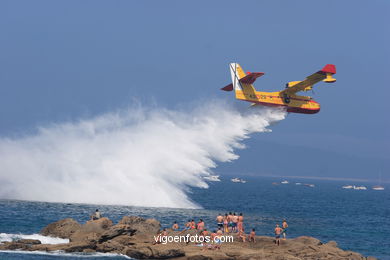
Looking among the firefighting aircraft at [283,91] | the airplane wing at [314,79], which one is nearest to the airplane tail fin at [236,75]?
the firefighting aircraft at [283,91]

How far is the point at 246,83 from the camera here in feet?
176

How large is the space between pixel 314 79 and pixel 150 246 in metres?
27.0

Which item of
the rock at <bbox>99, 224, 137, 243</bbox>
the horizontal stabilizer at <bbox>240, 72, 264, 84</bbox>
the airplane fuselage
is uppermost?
the horizontal stabilizer at <bbox>240, 72, 264, 84</bbox>

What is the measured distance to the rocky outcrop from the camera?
33281 mm

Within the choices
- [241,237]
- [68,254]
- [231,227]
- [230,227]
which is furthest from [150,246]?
[230,227]

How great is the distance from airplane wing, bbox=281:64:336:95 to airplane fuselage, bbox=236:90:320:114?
0.65 meters

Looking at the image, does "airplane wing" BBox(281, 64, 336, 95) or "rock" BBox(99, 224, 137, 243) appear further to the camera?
"airplane wing" BBox(281, 64, 336, 95)

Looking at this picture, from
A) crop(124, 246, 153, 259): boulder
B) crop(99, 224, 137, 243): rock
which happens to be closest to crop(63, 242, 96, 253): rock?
crop(99, 224, 137, 243): rock

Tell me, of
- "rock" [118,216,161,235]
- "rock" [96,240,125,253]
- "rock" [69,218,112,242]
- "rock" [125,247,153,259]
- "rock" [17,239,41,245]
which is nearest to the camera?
"rock" [125,247,153,259]

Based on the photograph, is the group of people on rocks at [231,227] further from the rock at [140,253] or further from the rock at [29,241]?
the rock at [29,241]

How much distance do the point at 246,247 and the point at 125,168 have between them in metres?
37.3

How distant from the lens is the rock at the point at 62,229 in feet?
134

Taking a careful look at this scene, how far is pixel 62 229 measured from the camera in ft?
136

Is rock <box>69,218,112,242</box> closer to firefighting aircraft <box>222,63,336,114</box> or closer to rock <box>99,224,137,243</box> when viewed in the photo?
rock <box>99,224,137,243</box>
